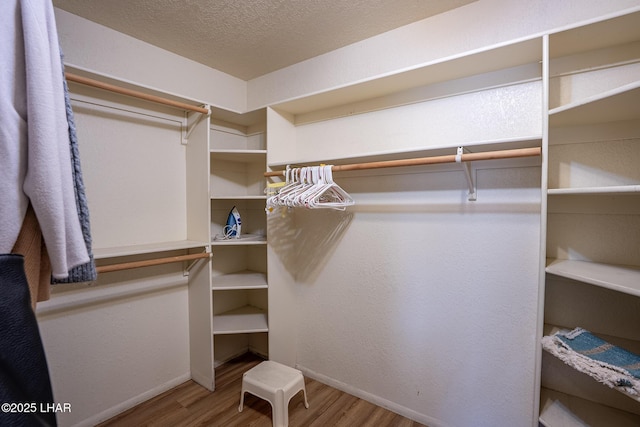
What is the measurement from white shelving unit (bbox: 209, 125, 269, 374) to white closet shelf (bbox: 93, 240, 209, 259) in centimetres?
23

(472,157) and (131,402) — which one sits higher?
(472,157)

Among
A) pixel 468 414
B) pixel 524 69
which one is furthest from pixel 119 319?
pixel 524 69

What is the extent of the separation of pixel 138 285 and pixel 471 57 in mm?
2483

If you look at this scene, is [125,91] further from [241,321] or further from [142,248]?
[241,321]

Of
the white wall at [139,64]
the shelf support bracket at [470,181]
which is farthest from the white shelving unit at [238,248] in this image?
the shelf support bracket at [470,181]

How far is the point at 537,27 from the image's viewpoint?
1502 mm

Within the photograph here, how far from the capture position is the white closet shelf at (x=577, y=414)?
122 centimetres

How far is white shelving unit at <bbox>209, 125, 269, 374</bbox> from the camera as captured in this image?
2.42 meters

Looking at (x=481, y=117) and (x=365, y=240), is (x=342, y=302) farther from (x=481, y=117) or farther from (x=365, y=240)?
(x=481, y=117)

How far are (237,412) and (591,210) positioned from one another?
2321 mm

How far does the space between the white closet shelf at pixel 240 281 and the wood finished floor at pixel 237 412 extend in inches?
30.3

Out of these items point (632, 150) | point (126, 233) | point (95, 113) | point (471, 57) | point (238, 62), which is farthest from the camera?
point (238, 62)

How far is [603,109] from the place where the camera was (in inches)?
45.6

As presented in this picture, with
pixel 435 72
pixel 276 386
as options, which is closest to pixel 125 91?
pixel 435 72
